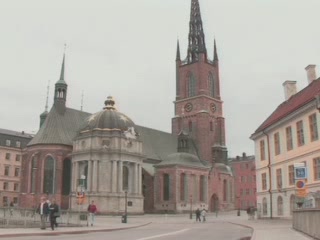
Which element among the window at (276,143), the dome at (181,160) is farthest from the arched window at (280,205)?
the dome at (181,160)

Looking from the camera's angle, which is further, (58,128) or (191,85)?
(191,85)

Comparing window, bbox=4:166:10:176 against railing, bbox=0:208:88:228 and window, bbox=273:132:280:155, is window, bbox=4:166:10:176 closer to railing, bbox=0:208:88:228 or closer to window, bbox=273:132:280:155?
railing, bbox=0:208:88:228

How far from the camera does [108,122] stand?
6481cm

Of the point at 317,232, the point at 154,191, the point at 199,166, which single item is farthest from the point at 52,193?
the point at 317,232

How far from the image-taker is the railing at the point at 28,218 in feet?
94.0

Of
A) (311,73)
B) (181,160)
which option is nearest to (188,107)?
(181,160)

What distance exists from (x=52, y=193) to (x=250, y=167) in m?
59.5

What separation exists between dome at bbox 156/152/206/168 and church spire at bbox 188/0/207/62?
25.9m

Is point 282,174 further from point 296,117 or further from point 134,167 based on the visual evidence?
point 134,167

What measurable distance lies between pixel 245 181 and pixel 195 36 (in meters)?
38.8

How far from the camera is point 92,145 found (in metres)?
63.2

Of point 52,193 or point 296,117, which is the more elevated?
point 296,117

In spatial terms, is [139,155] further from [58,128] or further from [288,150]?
[288,150]

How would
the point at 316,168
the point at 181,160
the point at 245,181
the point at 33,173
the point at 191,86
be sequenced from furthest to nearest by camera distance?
1. the point at 245,181
2. the point at 191,86
3. the point at 181,160
4. the point at 33,173
5. the point at 316,168
